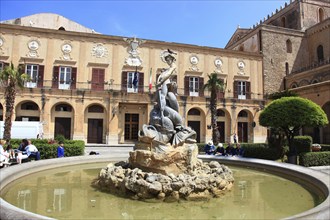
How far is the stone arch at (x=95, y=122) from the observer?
95.4 ft

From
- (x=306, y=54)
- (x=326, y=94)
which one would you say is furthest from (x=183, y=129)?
(x=306, y=54)

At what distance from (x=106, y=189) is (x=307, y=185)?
471cm

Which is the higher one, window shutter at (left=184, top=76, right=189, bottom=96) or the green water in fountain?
window shutter at (left=184, top=76, right=189, bottom=96)

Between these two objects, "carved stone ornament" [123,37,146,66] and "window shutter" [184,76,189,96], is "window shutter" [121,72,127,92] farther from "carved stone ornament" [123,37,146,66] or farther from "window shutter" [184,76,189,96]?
"window shutter" [184,76,189,96]

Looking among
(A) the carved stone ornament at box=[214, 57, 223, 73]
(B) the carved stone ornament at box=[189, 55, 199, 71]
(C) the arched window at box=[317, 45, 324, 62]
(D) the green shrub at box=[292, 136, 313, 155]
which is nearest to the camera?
(D) the green shrub at box=[292, 136, 313, 155]

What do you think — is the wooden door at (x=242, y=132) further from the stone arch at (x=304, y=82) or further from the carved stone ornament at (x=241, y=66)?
the stone arch at (x=304, y=82)

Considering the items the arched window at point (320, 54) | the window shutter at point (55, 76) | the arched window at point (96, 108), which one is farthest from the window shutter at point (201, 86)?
the arched window at point (320, 54)

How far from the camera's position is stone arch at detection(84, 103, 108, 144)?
2908cm

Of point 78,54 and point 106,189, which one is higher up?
point 78,54

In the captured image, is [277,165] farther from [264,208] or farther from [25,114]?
[25,114]

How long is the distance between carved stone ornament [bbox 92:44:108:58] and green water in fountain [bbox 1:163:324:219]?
24197 millimetres

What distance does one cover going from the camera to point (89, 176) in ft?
25.3

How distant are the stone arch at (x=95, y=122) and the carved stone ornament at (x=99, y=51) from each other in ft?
17.6

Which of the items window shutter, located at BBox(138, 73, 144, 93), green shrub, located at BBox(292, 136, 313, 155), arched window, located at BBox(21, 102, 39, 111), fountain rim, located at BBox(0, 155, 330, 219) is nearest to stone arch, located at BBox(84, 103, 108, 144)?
window shutter, located at BBox(138, 73, 144, 93)
